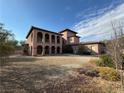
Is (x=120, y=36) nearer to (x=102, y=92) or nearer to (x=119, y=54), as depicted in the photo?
(x=119, y=54)

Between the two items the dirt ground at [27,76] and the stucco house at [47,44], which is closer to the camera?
the dirt ground at [27,76]

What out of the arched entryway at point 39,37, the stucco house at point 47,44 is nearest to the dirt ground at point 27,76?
the stucco house at point 47,44

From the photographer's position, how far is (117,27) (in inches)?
258

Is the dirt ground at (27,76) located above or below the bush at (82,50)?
below

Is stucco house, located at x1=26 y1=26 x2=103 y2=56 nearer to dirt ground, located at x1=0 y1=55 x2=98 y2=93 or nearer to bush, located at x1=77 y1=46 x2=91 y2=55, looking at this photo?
bush, located at x1=77 y1=46 x2=91 y2=55

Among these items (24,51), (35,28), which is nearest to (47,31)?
(35,28)

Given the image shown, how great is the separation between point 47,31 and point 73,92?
111 feet

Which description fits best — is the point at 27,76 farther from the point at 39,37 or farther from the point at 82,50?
the point at 82,50

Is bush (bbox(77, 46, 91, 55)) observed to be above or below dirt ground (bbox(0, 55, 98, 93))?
above

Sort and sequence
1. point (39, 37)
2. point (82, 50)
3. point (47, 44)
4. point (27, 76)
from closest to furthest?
1. point (27, 76)
2. point (47, 44)
3. point (39, 37)
4. point (82, 50)

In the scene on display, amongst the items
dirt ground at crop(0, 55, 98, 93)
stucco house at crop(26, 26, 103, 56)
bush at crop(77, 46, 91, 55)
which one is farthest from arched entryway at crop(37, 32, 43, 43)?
dirt ground at crop(0, 55, 98, 93)

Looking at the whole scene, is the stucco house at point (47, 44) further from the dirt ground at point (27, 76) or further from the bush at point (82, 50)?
the dirt ground at point (27, 76)

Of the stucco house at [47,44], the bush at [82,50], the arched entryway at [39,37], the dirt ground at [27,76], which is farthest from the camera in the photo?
the bush at [82,50]

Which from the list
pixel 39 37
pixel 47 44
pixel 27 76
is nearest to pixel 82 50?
pixel 47 44
